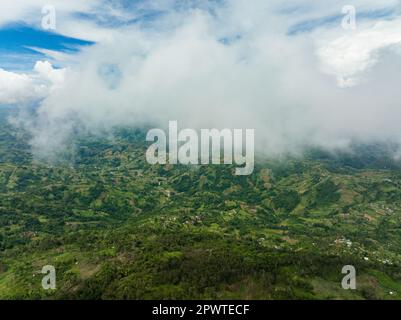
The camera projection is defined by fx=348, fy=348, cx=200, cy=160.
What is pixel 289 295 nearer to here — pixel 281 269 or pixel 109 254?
pixel 281 269

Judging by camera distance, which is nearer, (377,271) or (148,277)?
(148,277)
